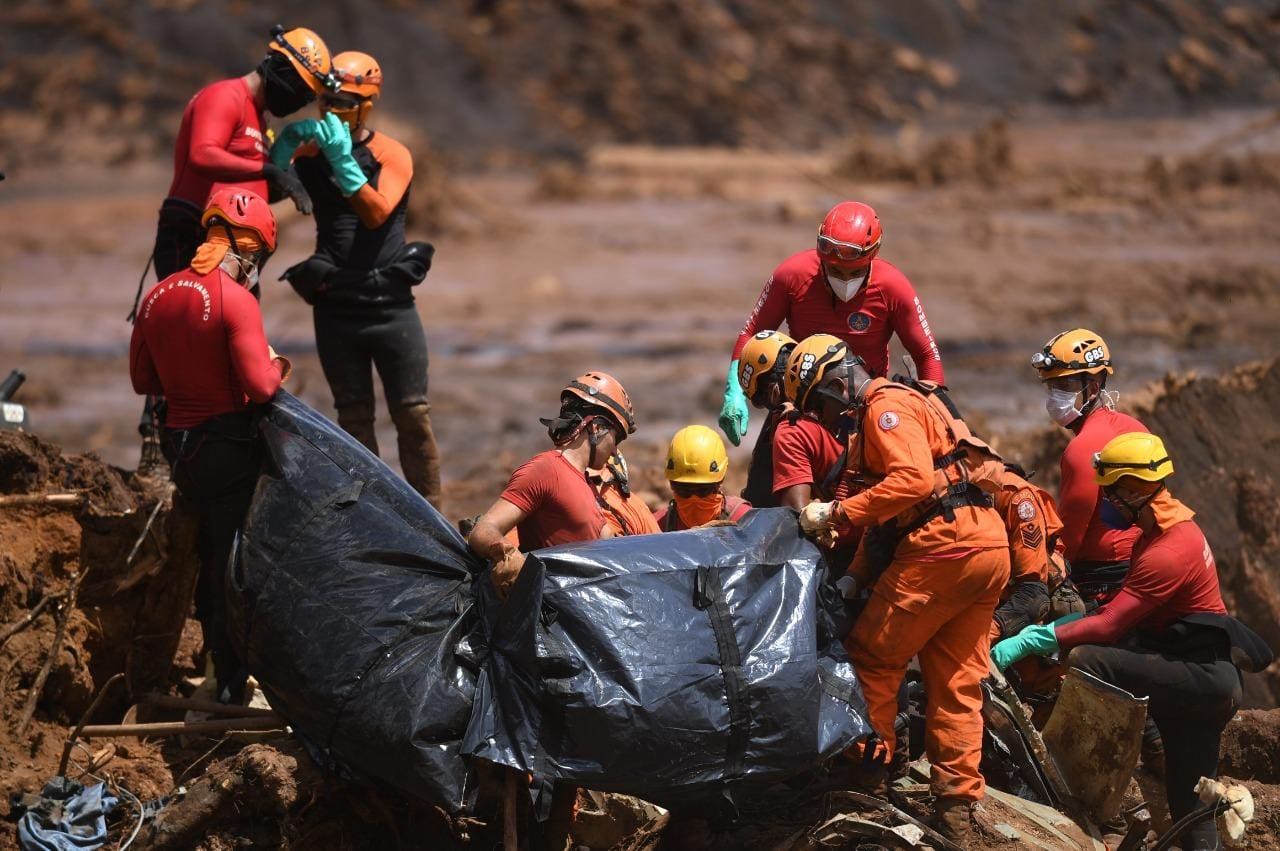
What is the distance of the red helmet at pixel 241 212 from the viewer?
632cm

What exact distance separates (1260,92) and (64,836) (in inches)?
1354

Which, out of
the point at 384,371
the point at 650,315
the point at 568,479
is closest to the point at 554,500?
the point at 568,479

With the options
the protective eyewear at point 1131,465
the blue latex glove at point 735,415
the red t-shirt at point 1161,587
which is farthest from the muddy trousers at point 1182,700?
the blue latex glove at point 735,415

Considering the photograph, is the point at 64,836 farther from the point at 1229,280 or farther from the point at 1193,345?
the point at 1229,280

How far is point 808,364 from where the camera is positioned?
629 cm

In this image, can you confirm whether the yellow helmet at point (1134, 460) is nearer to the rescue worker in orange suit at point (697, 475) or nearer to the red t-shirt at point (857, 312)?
the red t-shirt at point (857, 312)

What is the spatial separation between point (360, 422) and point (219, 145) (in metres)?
1.66

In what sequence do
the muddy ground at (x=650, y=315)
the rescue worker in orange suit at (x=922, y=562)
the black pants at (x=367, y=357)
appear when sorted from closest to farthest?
the rescue worker in orange suit at (x=922, y=562) → the muddy ground at (x=650, y=315) → the black pants at (x=367, y=357)

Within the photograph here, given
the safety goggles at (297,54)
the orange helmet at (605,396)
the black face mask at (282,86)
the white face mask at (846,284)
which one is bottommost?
the orange helmet at (605,396)

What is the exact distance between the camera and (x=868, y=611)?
6168 millimetres

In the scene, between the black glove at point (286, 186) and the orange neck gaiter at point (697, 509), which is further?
the black glove at point (286, 186)

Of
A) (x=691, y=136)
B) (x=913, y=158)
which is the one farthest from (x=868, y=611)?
(x=691, y=136)

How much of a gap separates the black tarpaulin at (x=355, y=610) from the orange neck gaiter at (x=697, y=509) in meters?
1.17

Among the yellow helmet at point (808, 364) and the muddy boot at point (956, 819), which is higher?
the yellow helmet at point (808, 364)
